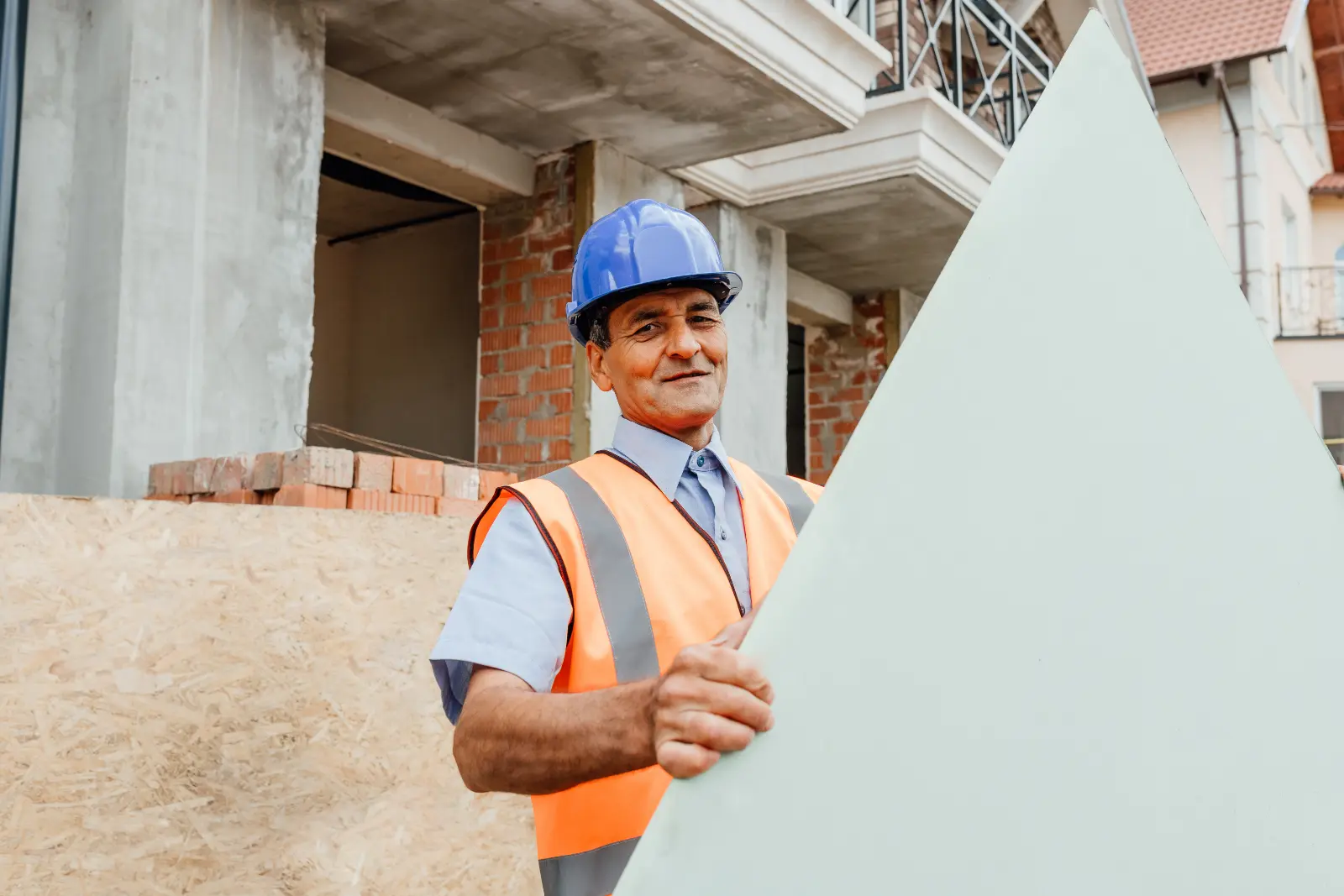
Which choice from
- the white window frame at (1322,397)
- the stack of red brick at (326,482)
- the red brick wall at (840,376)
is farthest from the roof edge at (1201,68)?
the stack of red brick at (326,482)

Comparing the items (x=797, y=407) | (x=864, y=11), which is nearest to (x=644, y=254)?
(x=864, y=11)

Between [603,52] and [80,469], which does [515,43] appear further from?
[80,469]

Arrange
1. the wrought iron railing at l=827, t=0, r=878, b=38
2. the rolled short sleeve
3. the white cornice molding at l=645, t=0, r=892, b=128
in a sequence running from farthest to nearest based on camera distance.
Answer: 1. the wrought iron railing at l=827, t=0, r=878, b=38
2. the white cornice molding at l=645, t=0, r=892, b=128
3. the rolled short sleeve

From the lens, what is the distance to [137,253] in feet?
11.7

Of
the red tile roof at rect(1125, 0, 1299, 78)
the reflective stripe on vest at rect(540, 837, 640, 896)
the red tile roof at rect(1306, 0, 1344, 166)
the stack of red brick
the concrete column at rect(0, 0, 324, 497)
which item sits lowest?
the reflective stripe on vest at rect(540, 837, 640, 896)

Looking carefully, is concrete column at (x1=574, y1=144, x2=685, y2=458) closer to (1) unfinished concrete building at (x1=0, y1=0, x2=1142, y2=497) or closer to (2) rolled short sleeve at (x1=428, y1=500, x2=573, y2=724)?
(1) unfinished concrete building at (x1=0, y1=0, x2=1142, y2=497)

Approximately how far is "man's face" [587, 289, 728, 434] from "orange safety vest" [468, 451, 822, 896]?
138mm

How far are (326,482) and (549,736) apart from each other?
2.21 meters

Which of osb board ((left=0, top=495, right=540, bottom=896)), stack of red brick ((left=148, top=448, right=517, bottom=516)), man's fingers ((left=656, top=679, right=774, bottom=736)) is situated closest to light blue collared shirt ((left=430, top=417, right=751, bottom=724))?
man's fingers ((left=656, top=679, right=774, bottom=736))

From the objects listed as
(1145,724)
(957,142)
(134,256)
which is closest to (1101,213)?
(1145,724)

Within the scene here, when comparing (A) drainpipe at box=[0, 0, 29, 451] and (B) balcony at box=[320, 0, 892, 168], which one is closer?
(A) drainpipe at box=[0, 0, 29, 451]

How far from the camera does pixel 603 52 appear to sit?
4.54 metres

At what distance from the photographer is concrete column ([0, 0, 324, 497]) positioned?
3.56m

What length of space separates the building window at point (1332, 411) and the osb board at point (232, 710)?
58.3 feet
